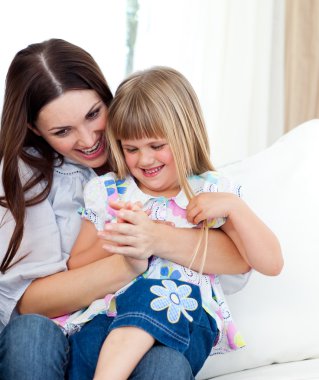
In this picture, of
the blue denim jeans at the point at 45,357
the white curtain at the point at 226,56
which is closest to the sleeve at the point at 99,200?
the blue denim jeans at the point at 45,357

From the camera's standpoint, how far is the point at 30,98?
1546mm

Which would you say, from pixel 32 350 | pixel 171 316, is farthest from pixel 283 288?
pixel 32 350

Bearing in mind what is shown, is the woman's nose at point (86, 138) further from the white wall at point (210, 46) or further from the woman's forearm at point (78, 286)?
the white wall at point (210, 46)

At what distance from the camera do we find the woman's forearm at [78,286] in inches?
56.5

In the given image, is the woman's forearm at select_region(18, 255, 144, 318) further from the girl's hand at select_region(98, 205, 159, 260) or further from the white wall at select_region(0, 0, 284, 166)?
the white wall at select_region(0, 0, 284, 166)

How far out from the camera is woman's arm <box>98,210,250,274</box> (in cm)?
132

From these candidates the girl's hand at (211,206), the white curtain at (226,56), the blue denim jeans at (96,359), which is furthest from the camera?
the white curtain at (226,56)

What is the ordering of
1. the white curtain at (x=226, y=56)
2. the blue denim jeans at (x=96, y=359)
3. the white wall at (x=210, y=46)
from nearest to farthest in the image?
the blue denim jeans at (x=96, y=359) < the white wall at (x=210, y=46) < the white curtain at (x=226, y=56)

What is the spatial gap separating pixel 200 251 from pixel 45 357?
1.23 ft

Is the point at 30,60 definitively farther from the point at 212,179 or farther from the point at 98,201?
the point at 212,179

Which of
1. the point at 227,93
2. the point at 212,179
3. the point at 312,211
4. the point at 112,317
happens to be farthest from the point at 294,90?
the point at 112,317

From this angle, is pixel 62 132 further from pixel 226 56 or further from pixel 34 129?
pixel 226 56

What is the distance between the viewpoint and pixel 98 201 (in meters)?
1.52

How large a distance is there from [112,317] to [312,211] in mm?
564
